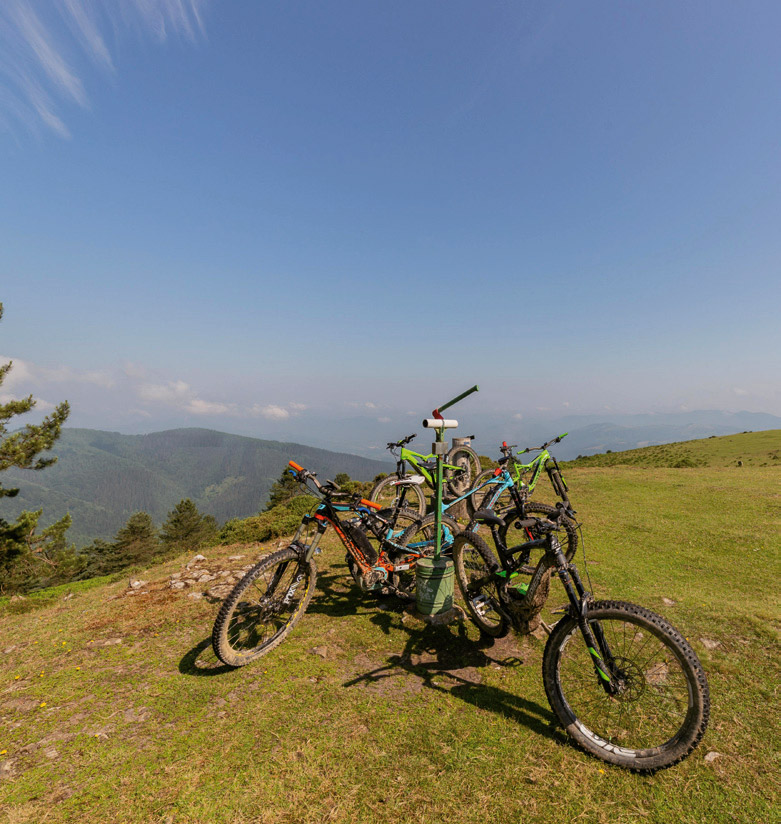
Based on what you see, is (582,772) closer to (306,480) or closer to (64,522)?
(306,480)

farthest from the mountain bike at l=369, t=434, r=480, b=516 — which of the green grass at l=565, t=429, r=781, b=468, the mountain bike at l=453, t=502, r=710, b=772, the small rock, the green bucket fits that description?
the green grass at l=565, t=429, r=781, b=468

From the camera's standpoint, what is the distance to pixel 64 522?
2400 centimetres

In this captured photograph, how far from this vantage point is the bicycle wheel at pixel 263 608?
4137 millimetres

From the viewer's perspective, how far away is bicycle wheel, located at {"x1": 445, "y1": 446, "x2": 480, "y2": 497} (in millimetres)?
11422

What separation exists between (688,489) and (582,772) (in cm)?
1403

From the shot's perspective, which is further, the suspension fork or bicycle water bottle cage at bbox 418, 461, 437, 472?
bicycle water bottle cage at bbox 418, 461, 437, 472

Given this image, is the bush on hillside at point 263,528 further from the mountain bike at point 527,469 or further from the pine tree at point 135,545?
the pine tree at point 135,545

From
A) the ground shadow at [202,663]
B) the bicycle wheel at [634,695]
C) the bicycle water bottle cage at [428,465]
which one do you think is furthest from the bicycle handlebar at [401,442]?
the bicycle wheel at [634,695]

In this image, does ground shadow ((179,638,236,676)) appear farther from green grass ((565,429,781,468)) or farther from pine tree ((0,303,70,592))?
green grass ((565,429,781,468))

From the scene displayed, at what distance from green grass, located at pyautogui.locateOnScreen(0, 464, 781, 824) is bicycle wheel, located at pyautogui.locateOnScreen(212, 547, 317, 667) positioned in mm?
236

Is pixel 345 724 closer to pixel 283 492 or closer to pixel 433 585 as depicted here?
pixel 433 585

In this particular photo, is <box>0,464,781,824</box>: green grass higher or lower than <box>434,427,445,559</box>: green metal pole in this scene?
lower

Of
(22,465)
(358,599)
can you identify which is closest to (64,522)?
(22,465)

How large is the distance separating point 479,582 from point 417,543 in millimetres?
1394
